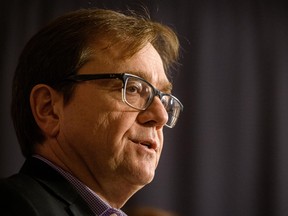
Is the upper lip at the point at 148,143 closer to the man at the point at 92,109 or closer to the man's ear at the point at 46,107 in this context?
the man at the point at 92,109

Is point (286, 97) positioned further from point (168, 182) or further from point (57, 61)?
point (57, 61)

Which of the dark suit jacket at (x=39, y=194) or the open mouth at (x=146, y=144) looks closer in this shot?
the dark suit jacket at (x=39, y=194)

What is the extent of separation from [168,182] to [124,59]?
118 centimetres

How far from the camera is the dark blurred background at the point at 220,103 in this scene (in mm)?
2213

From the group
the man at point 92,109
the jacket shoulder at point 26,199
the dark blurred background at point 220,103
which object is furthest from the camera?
the dark blurred background at point 220,103

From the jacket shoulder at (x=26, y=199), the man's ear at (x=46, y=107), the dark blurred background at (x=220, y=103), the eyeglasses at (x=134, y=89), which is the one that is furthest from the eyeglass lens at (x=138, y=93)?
the dark blurred background at (x=220, y=103)

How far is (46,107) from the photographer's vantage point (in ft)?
3.84

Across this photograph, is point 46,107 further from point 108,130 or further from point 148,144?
point 148,144

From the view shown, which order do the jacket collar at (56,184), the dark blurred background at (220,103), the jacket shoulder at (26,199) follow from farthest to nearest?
the dark blurred background at (220,103) < the jacket collar at (56,184) < the jacket shoulder at (26,199)

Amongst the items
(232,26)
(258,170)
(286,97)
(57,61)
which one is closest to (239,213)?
(258,170)

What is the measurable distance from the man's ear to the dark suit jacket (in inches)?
4.3

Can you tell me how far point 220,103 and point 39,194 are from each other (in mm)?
1569

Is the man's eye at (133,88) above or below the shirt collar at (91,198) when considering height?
above

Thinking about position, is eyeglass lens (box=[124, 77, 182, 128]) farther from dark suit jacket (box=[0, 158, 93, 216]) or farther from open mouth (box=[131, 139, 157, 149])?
dark suit jacket (box=[0, 158, 93, 216])
